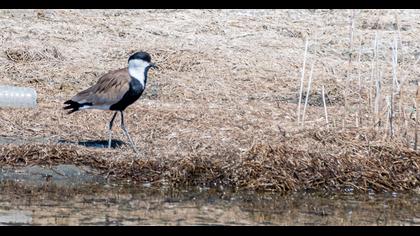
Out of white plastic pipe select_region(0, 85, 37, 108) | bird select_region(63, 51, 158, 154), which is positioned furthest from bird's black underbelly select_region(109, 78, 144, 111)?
white plastic pipe select_region(0, 85, 37, 108)

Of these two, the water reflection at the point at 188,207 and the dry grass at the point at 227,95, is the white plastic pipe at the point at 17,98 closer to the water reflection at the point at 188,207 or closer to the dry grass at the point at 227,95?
the dry grass at the point at 227,95

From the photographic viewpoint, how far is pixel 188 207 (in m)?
9.38

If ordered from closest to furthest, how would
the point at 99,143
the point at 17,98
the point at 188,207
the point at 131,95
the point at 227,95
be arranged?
the point at 188,207, the point at 131,95, the point at 99,143, the point at 17,98, the point at 227,95

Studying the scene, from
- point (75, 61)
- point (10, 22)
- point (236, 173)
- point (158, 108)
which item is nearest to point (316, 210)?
point (236, 173)

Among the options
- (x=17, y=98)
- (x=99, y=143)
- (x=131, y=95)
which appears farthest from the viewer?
(x=17, y=98)

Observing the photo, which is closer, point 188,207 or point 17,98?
point 188,207

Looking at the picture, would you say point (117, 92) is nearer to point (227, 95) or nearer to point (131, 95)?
point (131, 95)

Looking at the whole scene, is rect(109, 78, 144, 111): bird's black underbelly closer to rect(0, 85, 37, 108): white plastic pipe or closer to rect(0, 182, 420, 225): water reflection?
rect(0, 182, 420, 225): water reflection

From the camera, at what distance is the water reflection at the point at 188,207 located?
29.3 ft

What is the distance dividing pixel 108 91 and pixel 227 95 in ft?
8.48

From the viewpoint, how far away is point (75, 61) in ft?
47.3

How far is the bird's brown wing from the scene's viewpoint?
11.1 meters

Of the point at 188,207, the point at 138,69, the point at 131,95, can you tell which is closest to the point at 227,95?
the point at 138,69
